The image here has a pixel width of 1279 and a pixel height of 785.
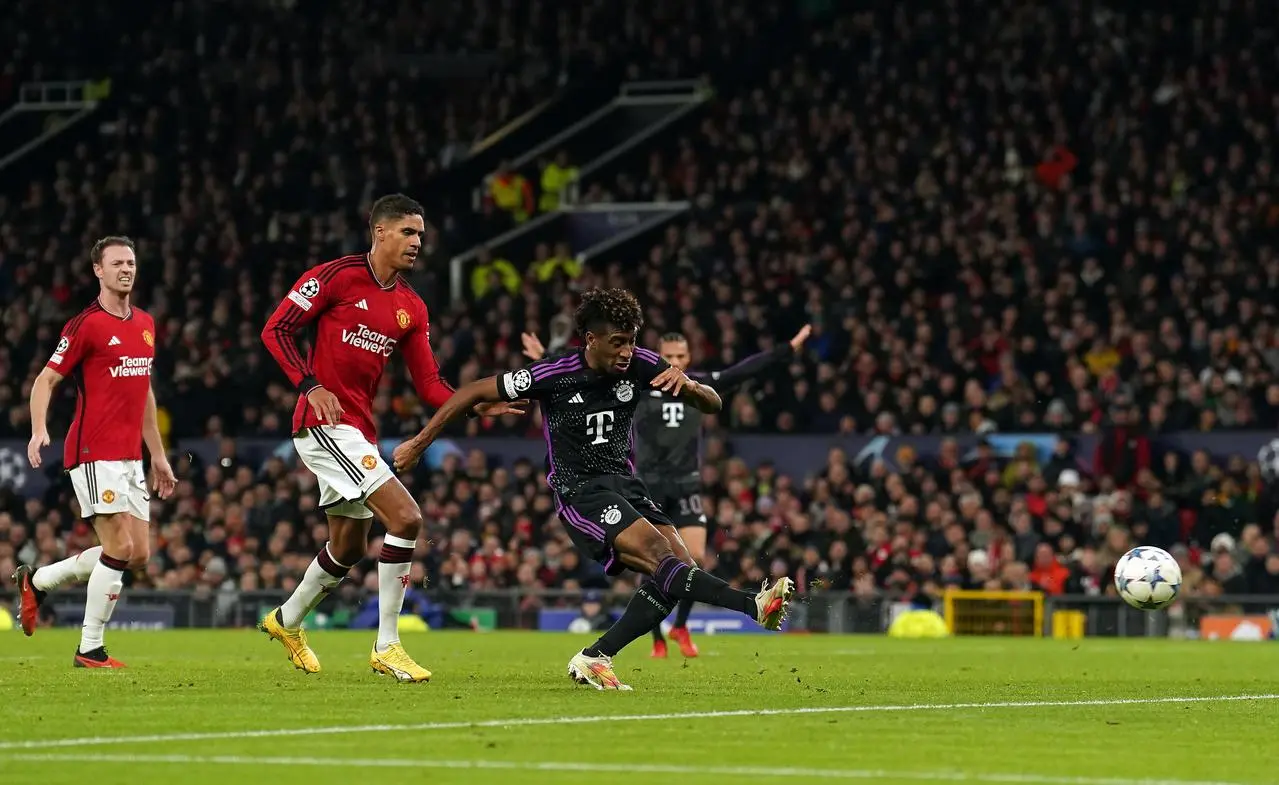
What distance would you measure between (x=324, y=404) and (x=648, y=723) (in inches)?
141

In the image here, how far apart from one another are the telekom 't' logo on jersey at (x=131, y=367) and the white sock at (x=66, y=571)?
124 centimetres

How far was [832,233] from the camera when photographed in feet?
Result: 103

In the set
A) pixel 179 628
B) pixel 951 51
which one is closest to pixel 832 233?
pixel 951 51

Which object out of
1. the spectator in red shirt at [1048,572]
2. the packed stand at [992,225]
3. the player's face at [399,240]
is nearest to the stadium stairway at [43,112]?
A: the packed stand at [992,225]

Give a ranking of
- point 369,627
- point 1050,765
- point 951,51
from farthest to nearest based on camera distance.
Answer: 1. point 951,51
2. point 369,627
3. point 1050,765

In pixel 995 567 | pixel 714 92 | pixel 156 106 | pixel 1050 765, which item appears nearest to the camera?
pixel 1050 765

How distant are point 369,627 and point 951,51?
1328cm

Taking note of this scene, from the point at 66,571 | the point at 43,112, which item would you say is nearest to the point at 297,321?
the point at 66,571

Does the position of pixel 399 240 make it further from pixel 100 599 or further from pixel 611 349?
pixel 100 599

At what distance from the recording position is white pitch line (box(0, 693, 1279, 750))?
339 inches

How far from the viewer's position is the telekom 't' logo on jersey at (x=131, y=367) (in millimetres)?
14078

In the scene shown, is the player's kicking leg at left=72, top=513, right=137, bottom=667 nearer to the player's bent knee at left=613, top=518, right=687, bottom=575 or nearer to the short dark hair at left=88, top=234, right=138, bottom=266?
the short dark hair at left=88, top=234, right=138, bottom=266

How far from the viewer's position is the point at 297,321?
12656 mm

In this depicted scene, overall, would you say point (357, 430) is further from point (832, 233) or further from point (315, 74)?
point (315, 74)
